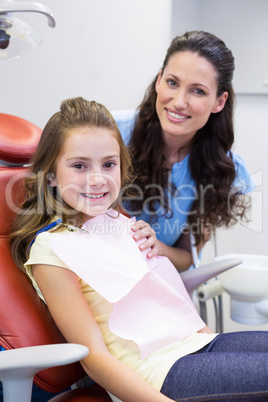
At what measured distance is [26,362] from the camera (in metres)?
0.88

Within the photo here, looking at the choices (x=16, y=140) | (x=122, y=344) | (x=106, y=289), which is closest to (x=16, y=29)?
(x=16, y=140)

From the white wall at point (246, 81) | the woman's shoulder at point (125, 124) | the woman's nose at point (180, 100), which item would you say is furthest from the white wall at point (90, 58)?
the woman's nose at point (180, 100)

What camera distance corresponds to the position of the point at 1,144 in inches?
46.6

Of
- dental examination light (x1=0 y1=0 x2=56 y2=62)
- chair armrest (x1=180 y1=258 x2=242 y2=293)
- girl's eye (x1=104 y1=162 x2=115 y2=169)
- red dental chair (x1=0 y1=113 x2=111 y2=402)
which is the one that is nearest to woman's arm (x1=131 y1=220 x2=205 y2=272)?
chair armrest (x1=180 y1=258 x2=242 y2=293)

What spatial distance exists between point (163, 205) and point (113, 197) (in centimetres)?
49

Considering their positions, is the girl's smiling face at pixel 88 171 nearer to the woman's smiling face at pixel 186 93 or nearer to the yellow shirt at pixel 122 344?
the yellow shirt at pixel 122 344

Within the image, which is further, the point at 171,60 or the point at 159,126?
the point at 159,126

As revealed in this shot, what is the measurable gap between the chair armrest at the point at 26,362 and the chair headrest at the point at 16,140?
48cm

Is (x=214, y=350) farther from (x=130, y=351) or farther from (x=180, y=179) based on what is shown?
(x=180, y=179)

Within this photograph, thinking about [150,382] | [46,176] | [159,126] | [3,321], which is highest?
[159,126]

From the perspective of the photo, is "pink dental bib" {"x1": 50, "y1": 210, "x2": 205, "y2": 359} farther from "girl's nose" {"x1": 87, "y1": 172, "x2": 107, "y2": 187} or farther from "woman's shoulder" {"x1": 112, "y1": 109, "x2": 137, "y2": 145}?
"woman's shoulder" {"x1": 112, "y1": 109, "x2": 137, "y2": 145}

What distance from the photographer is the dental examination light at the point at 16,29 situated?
1.14m

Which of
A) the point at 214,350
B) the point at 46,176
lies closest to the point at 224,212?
the point at 214,350

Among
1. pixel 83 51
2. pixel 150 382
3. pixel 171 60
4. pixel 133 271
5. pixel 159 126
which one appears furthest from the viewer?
pixel 83 51
